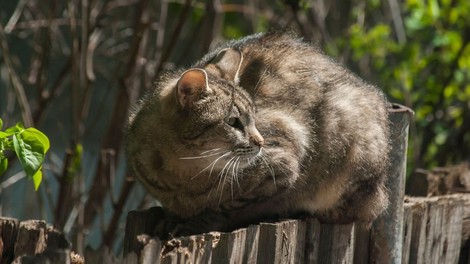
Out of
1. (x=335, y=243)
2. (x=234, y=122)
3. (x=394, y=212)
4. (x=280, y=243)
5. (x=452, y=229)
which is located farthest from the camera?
(x=452, y=229)

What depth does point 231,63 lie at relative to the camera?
385cm

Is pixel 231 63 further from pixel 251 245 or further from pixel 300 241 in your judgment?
pixel 251 245

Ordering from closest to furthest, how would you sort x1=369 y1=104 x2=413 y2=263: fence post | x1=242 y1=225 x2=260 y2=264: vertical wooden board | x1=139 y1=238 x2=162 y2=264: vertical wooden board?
x1=139 y1=238 x2=162 y2=264: vertical wooden board, x1=242 y1=225 x2=260 y2=264: vertical wooden board, x1=369 y1=104 x2=413 y2=263: fence post

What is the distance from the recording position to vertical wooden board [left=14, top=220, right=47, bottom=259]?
2508 mm

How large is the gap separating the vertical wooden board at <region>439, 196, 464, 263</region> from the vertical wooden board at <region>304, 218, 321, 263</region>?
0.86m

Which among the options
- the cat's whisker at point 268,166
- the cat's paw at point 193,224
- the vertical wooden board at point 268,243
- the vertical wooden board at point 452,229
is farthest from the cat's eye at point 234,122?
the vertical wooden board at point 452,229

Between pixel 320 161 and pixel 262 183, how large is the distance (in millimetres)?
375

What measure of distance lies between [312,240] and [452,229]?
3.27 feet

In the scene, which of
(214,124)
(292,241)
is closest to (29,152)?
(292,241)

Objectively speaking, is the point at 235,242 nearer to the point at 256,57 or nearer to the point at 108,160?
the point at 256,57

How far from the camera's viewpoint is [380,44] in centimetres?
628

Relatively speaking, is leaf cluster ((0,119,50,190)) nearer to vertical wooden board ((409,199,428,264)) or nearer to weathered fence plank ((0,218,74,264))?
weathered fence plank ((0,218,74,264))

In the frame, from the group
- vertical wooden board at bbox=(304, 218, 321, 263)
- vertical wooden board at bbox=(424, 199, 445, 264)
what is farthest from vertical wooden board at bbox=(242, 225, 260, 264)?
vertical wooden board at bbox=(424, 199, 445, 264)

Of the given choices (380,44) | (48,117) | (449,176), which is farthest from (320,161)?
(48,117)
